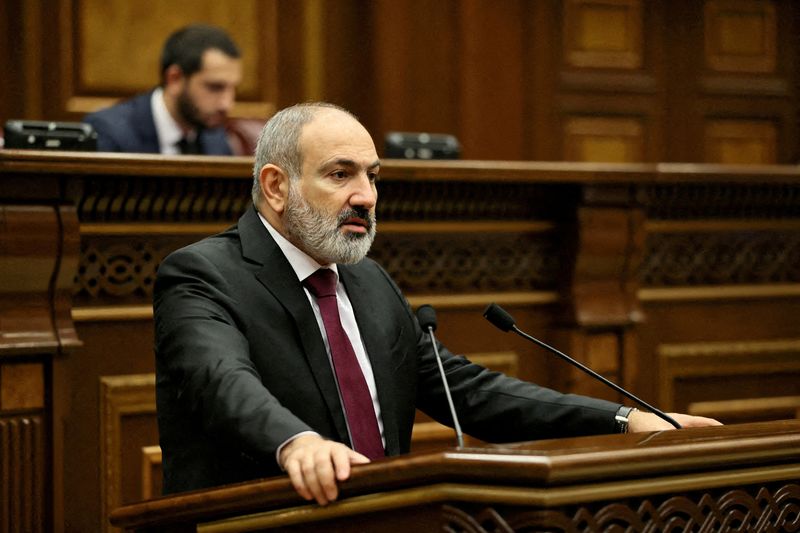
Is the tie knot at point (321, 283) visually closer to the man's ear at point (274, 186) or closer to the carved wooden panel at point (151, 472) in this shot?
the man's ear at point (274, 186)

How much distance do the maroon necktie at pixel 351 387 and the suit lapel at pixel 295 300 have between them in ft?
0.06

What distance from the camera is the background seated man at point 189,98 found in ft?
14.0

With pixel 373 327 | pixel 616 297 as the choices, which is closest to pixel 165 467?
pixel 373 327

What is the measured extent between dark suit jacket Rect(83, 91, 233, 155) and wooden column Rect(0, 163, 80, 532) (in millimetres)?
1387

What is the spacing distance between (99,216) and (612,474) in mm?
1755

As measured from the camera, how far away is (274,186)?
2.16 m

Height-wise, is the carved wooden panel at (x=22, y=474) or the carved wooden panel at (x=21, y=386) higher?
the carved wooden panel at (x=21, y=386)

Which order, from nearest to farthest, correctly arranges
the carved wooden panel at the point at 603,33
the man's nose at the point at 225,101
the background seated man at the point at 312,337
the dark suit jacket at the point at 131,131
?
1. the background seated man at the point at 312,337
2. the dark suit jacket at the point at 131,131
3. the man's nose at the point at 225,101
4. the carved wooden panel at the point at 603,33

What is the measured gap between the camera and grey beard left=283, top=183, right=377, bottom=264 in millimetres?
2080

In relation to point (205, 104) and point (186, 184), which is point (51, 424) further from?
point (205, 104)

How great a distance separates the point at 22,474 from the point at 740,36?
463 cm

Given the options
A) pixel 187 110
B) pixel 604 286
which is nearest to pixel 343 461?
pixel 604 286

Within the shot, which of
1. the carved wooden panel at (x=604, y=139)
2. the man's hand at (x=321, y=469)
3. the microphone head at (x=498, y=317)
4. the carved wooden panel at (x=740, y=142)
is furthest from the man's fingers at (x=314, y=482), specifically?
the carved wooden panel at (x=740, y=142)

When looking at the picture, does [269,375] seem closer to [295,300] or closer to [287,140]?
[295,300]
